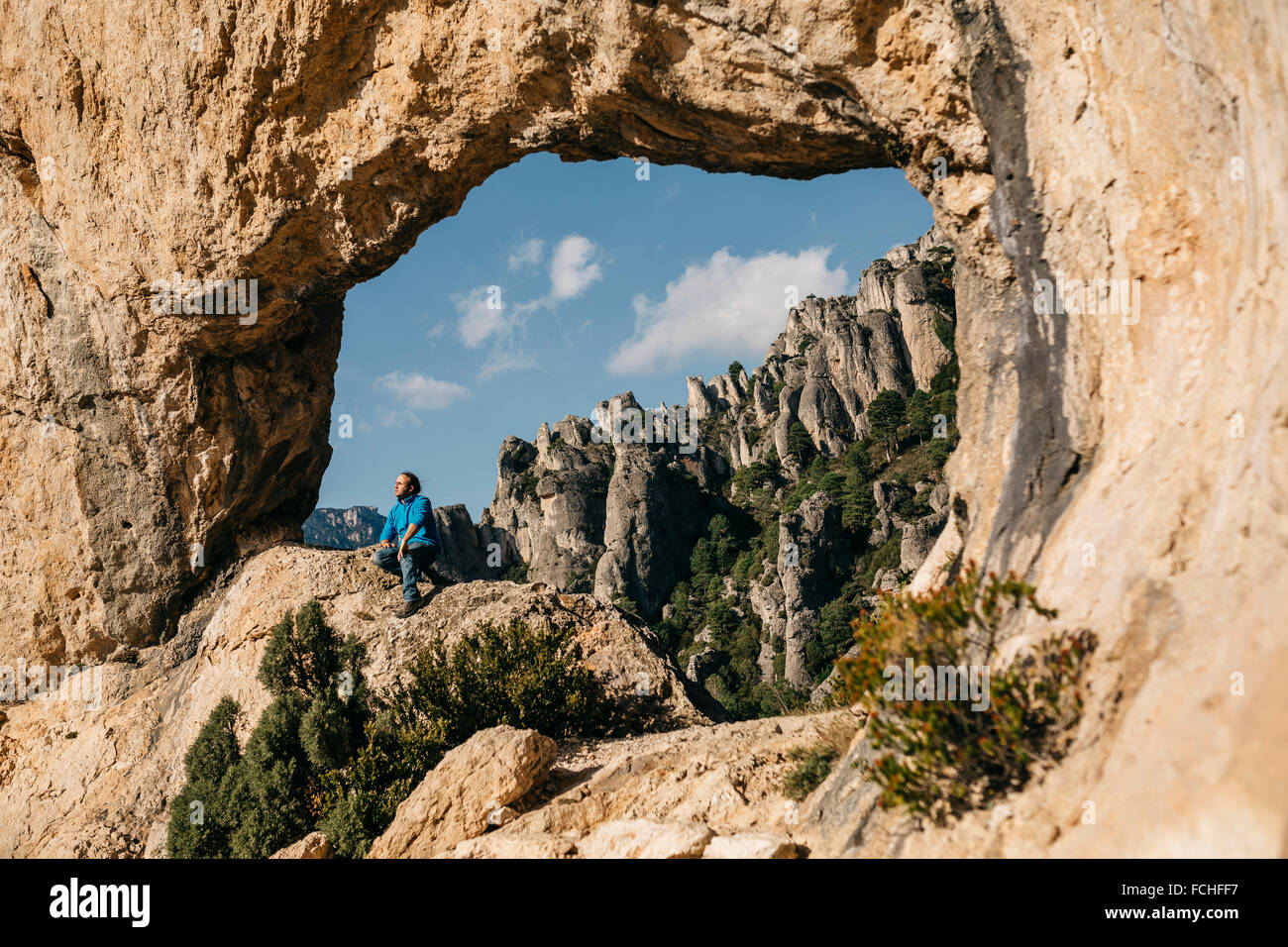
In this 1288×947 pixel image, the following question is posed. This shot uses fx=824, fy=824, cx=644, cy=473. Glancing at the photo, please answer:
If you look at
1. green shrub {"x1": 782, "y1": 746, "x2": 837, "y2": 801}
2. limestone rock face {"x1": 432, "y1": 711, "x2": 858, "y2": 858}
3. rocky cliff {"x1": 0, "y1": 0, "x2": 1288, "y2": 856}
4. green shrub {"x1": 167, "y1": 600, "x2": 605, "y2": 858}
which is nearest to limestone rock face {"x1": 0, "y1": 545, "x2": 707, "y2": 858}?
green shrub {"x1": 167, "y1": 600, "x2": 605, "y2": 858}

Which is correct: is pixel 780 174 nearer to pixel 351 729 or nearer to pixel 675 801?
pixel 675 801

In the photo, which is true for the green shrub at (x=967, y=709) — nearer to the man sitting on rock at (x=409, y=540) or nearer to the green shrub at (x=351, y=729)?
the green shrub at (x=351, y=729)

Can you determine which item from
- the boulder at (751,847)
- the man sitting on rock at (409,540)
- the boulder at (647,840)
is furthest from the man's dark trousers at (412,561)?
the boulder at (751,847)

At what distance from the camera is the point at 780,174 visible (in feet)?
27.3

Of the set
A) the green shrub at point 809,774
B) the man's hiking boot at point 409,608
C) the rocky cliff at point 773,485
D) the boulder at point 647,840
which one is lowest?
the boulder at point 647,840

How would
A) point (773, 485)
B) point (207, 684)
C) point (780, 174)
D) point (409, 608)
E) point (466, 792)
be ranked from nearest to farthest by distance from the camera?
point (466, 792) → point (780, 174) → point (409, 608) → point (207, 684) → point (773, 485)

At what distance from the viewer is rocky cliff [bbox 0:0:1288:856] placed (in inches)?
156

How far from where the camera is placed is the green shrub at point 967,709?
13.8 feet

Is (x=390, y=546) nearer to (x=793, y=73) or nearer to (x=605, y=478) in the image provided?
(x=793, y=73)

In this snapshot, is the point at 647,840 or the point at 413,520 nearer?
the point at 647,840

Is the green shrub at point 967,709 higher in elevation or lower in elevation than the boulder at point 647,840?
higher

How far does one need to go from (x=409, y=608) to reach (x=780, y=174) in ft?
23.5

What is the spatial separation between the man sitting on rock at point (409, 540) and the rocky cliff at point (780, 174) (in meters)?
2.96

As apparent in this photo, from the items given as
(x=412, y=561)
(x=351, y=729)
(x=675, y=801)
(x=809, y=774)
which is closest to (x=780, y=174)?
(x=809, y=774)
